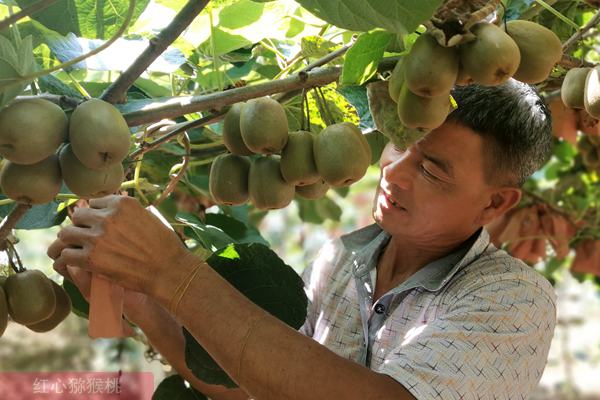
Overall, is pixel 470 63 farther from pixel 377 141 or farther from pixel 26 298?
pixel 377 141

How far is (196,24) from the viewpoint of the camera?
71.6 inches

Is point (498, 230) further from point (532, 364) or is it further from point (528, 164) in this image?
point (532, 364)

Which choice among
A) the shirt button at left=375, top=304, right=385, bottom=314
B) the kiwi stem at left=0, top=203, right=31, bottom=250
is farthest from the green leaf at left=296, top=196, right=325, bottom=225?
the kiwi stem at left=0, top=203, right=31, bottom=250

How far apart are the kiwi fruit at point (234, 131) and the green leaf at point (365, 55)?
0.60 feet

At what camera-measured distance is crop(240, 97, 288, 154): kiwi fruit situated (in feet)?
4.49

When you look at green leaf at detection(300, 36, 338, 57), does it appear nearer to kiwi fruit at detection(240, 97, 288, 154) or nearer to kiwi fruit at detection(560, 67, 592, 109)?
kiwi fruit at detection(240, 97, 288, 154)

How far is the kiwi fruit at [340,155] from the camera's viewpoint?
1364 mm

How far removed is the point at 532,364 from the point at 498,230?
1.40 m

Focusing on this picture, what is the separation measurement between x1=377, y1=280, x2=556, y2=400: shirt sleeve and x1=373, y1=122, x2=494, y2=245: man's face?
0.22 meters

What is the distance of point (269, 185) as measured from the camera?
57.9 inches

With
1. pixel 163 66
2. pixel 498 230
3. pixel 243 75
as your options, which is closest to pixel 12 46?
pixel 163 66

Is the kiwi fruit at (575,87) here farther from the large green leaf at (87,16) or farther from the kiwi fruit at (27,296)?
the kiwi fruit at (27,296)

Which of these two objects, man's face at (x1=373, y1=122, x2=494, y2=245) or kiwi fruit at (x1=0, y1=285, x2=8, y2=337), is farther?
man's face at (x1=373, y1=122, x2=494, y2=245)

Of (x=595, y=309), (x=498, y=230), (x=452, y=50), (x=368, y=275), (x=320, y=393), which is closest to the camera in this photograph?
(x=452, y=50)
